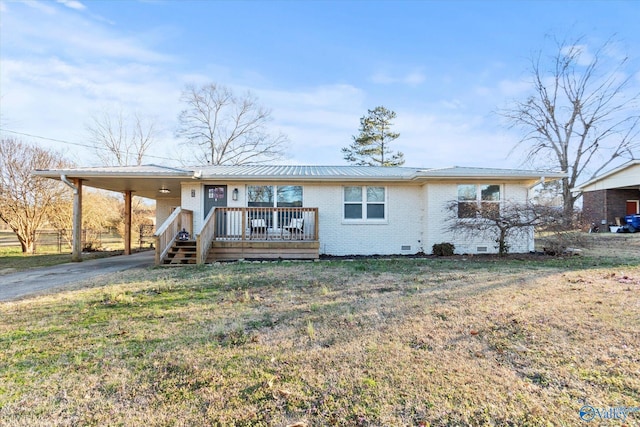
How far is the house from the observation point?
9.90m

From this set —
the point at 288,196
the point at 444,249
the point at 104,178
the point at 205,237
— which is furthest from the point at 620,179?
the point at 104,178

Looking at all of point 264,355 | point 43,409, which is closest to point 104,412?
point 43,409

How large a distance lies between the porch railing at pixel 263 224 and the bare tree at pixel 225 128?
19.6 m

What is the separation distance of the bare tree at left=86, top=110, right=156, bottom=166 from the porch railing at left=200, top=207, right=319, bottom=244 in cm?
2103

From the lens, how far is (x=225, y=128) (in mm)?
28953

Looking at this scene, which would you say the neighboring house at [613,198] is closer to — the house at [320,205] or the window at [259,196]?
the house at [320,205]

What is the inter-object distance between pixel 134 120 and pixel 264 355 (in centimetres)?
2948

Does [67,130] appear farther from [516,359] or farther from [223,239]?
[516,359]

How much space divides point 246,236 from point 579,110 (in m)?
28.3

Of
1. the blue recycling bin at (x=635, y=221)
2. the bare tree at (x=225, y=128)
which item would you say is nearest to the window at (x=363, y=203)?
the blue recycling bin at (x=635, y=221)

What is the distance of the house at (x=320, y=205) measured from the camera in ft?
32.5

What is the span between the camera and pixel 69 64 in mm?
15320

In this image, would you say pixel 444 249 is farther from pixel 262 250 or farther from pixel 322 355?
pixel 322 355

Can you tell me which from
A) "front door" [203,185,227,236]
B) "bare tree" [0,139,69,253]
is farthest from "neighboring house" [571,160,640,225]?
"bare tree" [0,139,69,253]
